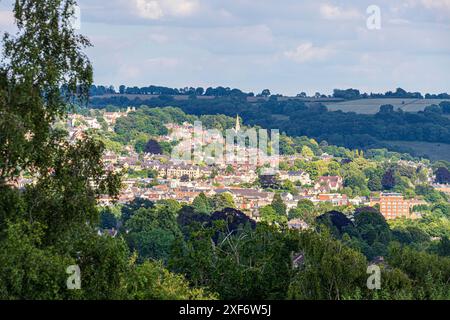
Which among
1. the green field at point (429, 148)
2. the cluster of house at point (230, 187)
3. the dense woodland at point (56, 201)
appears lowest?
the green field at point (429, 148)

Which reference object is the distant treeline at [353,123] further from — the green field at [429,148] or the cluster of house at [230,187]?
the cluster of house at [230,187]

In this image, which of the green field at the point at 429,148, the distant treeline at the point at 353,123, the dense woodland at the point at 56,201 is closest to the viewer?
the dense woodland at the point at 56,201

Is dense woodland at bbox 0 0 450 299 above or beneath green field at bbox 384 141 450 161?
above

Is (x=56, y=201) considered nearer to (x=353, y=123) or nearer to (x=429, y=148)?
(x=429, y=148)

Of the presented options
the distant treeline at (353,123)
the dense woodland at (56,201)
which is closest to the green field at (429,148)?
the distant treeline at (353,123)

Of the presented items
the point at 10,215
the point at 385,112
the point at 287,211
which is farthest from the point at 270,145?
the point at 10,215

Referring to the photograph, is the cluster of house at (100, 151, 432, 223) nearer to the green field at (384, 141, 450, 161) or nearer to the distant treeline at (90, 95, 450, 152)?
the green field at (384, 141, 450, 161)

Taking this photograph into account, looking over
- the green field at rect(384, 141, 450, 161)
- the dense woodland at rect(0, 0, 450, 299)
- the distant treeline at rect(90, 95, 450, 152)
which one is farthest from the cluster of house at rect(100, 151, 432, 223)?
the dense woodland at rect(0, 0, 450, 299)

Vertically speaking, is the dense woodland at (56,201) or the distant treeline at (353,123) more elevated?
the dense woodland at (56,201)
